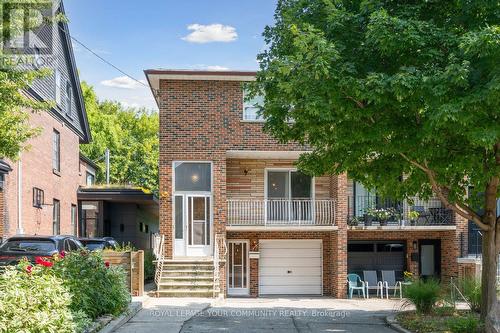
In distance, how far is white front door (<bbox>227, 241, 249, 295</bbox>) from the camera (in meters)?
24.4

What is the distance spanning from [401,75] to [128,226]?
85.3 feet

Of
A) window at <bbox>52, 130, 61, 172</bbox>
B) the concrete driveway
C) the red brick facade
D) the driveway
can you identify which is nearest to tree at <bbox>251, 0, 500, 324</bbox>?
the concrete driveway

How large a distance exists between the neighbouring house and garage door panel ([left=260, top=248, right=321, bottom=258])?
21.4 feet

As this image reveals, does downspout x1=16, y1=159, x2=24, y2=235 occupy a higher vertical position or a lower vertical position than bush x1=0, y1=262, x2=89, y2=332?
higher

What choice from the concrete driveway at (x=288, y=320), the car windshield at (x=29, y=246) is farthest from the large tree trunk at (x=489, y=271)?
the car windshield at (x=29, y=246)

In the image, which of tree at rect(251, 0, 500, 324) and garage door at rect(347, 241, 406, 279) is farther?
garage door at rect(347, 241, 406, 279)

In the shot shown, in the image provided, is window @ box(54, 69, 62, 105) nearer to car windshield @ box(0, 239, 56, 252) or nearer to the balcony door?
the balcony door

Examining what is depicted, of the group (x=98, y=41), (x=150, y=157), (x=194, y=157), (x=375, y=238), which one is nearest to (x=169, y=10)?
(x=194, y=157)

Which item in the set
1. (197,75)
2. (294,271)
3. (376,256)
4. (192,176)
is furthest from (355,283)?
(197,75)

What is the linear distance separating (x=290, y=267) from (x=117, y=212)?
1257cm

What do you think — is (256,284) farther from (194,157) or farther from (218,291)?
(194,157)

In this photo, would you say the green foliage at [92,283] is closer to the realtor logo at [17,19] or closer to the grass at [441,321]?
the realtor logo at [17,19]

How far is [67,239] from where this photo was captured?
16766 mm

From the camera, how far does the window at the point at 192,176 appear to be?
2281 centimetres
